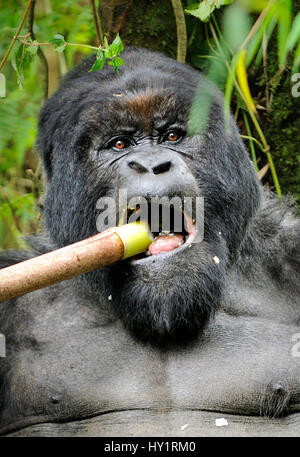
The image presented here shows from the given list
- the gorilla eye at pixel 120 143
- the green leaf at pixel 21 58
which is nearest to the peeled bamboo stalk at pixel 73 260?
the gorilla eye at pixel 120 143

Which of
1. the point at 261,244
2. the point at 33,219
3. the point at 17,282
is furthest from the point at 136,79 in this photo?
the point at 33,219

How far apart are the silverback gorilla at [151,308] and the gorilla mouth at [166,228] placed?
0.13 ft

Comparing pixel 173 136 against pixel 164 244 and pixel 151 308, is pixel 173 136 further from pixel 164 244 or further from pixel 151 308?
pixel 151 308

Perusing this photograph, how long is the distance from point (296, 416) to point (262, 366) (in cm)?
24

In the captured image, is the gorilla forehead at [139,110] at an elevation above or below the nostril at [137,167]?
above

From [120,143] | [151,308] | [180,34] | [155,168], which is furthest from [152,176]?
[180,34]

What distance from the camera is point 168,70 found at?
10.3 feet

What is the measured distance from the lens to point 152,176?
2654 mm

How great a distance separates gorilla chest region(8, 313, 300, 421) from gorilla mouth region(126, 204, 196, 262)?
0.51 m

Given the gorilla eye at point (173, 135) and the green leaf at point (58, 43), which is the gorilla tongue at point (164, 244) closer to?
the gorilla eye at point (173, 135)

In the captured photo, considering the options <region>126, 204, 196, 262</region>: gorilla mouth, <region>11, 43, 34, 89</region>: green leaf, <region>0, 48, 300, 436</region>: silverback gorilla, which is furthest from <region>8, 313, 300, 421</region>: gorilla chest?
<region>11, 43, 34, 89</region>: green leaf

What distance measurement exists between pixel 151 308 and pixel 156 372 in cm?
36

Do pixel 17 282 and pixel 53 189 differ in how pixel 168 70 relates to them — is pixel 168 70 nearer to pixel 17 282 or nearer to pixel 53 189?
pixel 53 189

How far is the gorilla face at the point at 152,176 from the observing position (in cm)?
271
